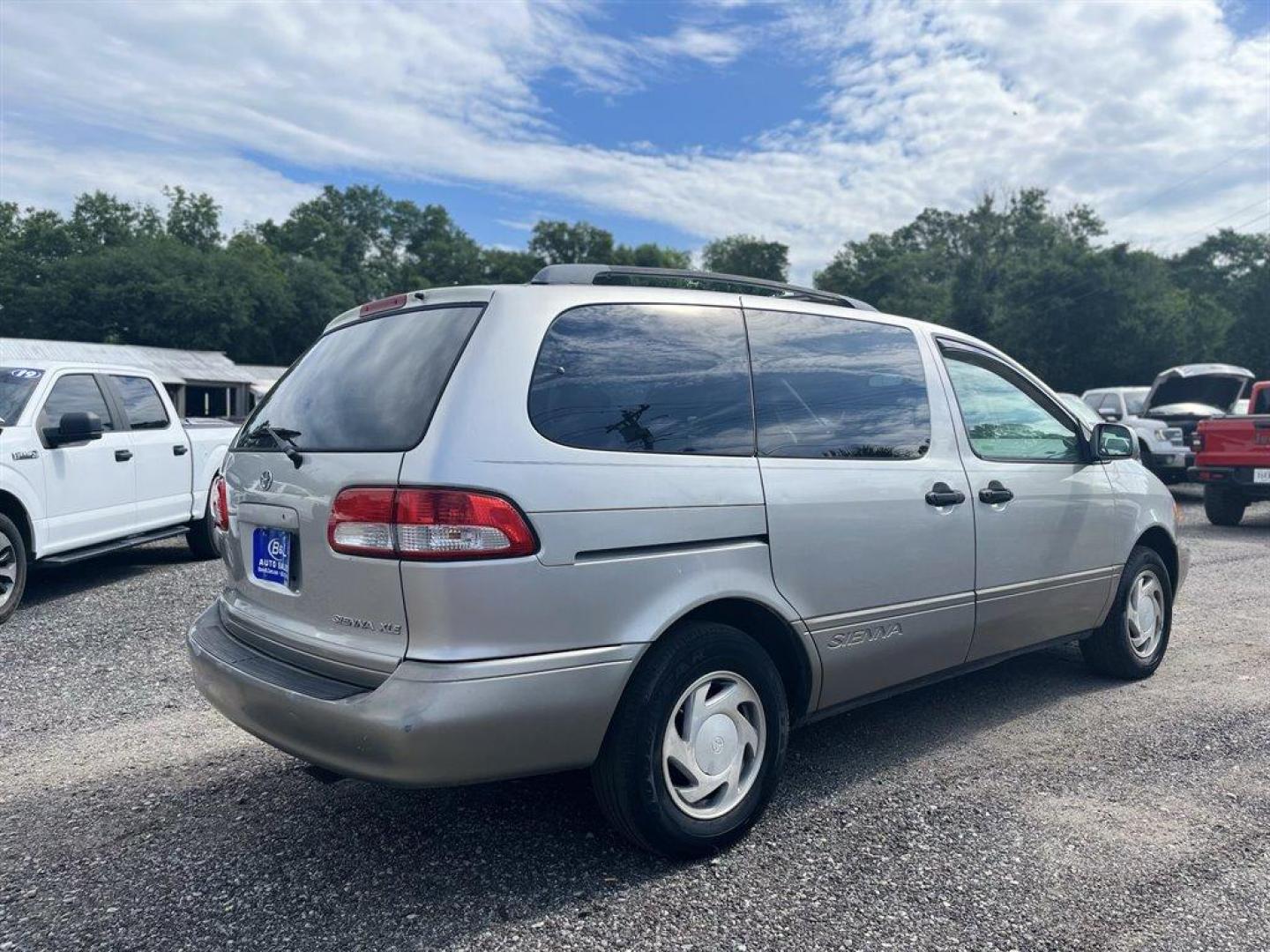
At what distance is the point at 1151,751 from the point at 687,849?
7.60ft

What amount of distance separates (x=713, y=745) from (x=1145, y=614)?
10.8 ft

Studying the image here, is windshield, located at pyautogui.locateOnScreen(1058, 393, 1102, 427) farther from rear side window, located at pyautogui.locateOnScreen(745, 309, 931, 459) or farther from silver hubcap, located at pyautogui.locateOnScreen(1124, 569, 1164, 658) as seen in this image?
rear side window, located at pyautogui.locateOnScreen(745, 309, 931, 459)

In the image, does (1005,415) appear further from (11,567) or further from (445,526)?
(11,567)

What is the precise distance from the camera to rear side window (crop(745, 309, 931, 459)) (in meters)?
3.38

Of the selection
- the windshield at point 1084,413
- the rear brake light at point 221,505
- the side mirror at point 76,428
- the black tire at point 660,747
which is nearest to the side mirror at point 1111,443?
the windshield at point 1084,413

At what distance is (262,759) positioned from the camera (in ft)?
12.8

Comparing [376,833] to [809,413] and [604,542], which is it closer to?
[604,542]

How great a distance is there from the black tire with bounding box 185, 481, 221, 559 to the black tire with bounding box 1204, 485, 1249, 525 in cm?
1158

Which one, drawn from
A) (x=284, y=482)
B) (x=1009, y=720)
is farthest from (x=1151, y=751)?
(x=284, y=482)

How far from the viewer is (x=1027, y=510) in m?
4.21

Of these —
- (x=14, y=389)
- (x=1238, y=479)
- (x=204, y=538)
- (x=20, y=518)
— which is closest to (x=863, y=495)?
(x=20, y=518)

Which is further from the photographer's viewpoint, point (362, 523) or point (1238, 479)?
point (1238, 479)

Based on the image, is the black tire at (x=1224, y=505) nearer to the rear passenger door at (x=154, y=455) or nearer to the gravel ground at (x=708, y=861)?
the gravel ground at (x=708, y=861)

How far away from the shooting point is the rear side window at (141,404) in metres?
8.01
